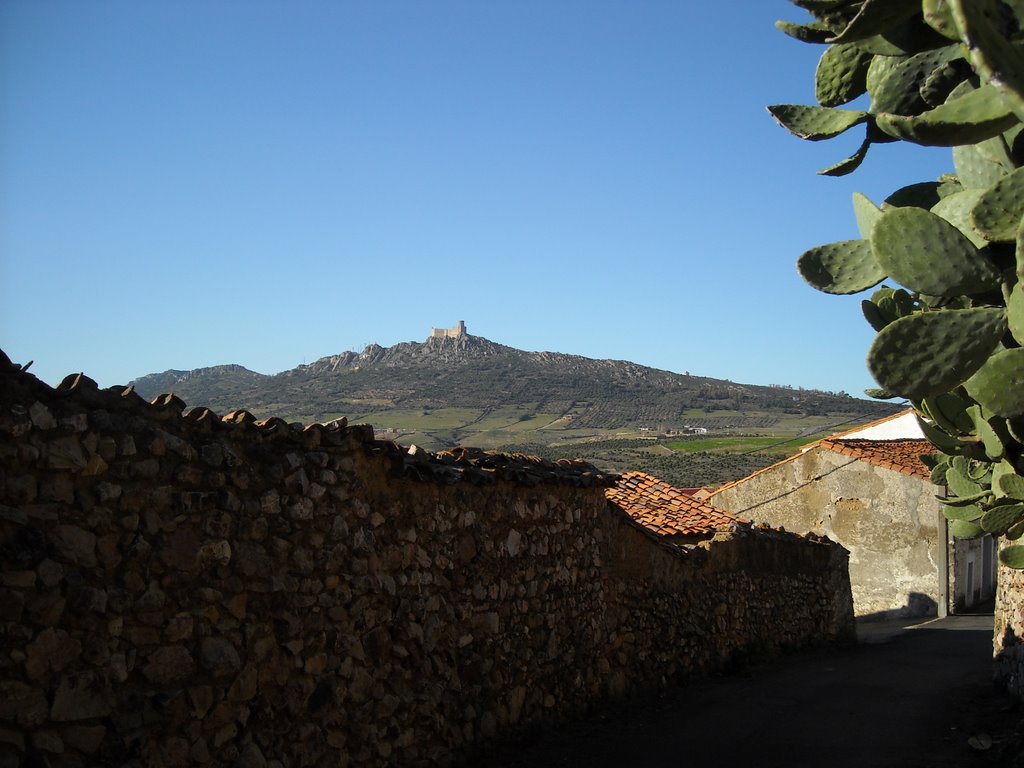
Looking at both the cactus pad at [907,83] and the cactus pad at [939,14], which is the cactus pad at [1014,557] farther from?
the cactus pad at [939,14]

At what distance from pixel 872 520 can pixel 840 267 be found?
19.0 meters

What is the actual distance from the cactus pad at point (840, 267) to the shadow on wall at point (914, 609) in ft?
63.4

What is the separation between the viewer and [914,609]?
72.9ft

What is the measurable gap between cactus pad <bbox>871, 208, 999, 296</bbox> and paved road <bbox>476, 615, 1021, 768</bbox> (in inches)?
203

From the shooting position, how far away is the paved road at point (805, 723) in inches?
324

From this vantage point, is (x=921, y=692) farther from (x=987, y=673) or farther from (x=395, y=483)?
(x=395, y=483)

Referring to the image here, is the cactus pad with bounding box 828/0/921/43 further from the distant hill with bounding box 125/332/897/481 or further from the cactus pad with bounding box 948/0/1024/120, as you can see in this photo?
the distant hill with bounding box 125/332/897/481

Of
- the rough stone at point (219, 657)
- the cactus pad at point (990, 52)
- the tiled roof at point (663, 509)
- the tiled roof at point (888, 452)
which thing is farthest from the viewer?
the tiled roof at point (888, 452)

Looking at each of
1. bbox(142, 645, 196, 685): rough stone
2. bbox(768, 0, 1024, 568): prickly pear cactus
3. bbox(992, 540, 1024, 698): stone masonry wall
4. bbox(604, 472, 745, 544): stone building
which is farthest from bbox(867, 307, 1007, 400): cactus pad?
bbox(604, 472, 745, 544): stone building

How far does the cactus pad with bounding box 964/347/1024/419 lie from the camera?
3883 millimetres

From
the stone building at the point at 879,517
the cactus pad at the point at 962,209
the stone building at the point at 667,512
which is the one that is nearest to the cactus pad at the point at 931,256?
the cactus pad at the point at 962,209

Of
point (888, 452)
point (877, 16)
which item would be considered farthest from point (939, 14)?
point (888, 452)

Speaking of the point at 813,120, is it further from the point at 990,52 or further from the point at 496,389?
the point at 496,389

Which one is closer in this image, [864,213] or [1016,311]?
[1016,311]
